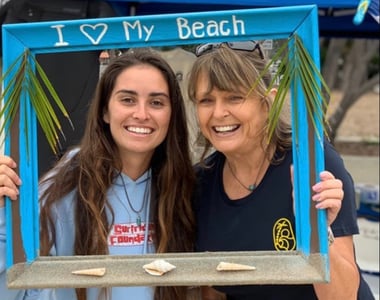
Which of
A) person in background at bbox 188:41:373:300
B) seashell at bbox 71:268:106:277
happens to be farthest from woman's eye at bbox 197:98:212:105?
seashell at bbox 71:268:106:277

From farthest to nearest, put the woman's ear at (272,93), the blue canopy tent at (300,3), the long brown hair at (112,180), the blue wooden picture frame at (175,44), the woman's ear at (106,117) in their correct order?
the blue canopy tent at (300,3) < the woman's ear at (106,117) < the long brown hair at (112,180) < the woman's ear at (272,93) < the blue wooden picture frame at (175,44)

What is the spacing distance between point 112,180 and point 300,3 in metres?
1.62

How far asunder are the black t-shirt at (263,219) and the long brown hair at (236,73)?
0.26 feet

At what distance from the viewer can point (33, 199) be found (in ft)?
4.66

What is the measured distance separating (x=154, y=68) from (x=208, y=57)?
6.4 inches

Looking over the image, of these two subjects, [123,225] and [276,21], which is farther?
[123,225]

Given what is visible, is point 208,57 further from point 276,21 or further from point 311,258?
point 311,258

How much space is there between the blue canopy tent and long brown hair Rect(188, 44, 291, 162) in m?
1.32

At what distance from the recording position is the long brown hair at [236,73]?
156cm

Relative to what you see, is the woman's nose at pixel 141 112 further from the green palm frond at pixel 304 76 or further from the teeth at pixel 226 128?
the green palm frond at pixel 304 76

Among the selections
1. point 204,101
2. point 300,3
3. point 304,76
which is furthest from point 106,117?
point 300,3

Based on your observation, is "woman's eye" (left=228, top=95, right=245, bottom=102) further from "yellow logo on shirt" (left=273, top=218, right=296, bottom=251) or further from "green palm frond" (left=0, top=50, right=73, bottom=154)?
"green palm frond" (left=0, top=50, right=73, bottom=154)

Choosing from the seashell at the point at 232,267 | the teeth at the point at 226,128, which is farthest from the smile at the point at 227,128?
the seashell at the point at 232,267

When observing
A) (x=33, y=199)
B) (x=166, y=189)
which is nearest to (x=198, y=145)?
(x=166, y=189)
